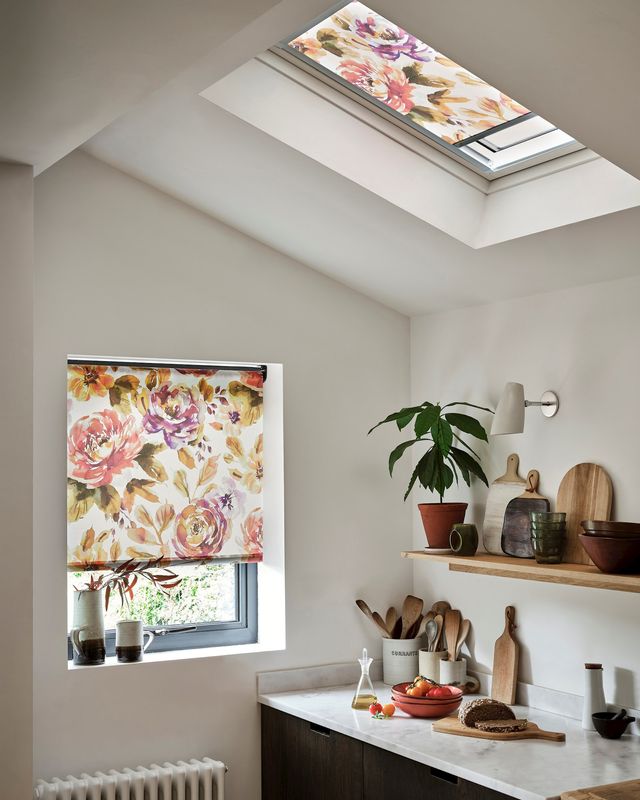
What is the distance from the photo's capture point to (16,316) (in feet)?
8.32

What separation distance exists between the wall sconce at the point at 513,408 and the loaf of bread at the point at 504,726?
95 centimetres

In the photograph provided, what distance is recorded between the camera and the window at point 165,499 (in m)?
3.51

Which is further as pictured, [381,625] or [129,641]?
[381,625]

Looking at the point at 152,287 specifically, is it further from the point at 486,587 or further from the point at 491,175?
the point at 486,587

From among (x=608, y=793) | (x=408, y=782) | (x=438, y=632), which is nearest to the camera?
(x=608, y=793)

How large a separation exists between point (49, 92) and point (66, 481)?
1.58m

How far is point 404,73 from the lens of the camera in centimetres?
282

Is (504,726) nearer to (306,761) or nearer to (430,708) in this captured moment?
(430,708)

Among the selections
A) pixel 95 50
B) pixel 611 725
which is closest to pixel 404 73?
pixel 95 50

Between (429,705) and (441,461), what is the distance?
0.88 meters

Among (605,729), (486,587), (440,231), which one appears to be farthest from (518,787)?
(440,231)

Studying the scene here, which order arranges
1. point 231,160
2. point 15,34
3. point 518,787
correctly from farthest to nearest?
point 231,160 → point 518,787 → point 15,34

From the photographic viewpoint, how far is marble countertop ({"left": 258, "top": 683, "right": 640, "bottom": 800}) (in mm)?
2549

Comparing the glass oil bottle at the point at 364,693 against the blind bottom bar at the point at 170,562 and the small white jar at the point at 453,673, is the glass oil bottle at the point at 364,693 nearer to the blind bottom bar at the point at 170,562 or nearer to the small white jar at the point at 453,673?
the small white jar at the point at 453,673
